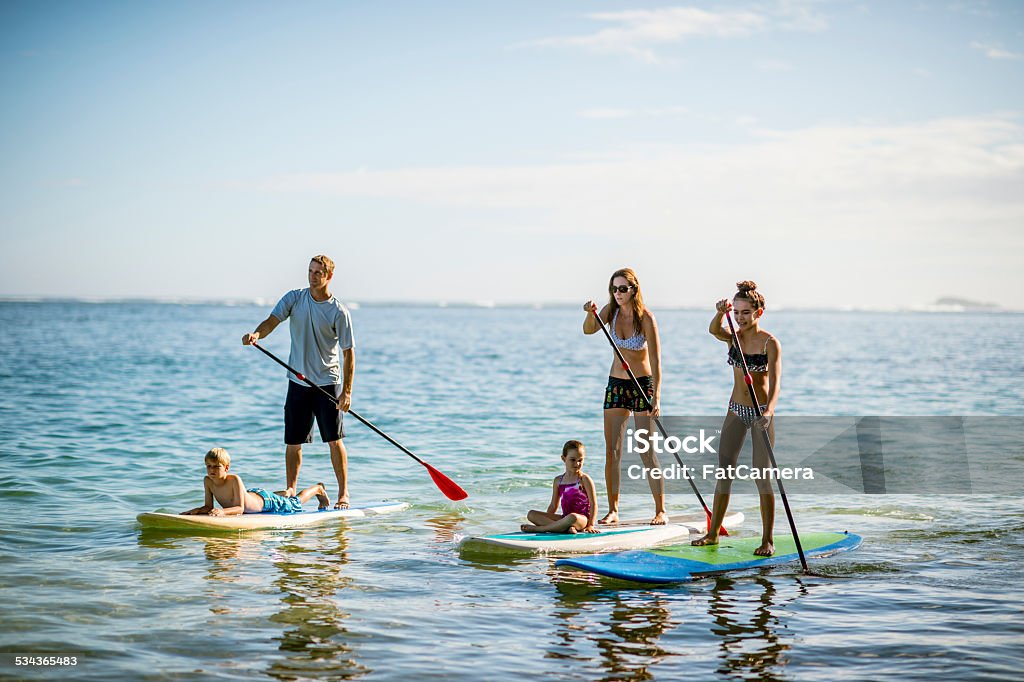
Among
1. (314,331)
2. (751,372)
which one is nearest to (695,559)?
(751,372)

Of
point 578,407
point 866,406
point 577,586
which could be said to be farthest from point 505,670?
point 866,406

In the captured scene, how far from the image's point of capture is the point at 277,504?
8859 millimetres

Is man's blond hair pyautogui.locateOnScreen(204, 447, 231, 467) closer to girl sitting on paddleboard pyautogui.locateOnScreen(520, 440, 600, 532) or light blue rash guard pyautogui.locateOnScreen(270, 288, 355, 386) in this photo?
light blue rash guard pyautogui.locateOnScreen(270, 288, 355, 386)

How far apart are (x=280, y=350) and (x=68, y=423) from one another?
2802 cm

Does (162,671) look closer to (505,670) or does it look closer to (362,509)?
(505,670)

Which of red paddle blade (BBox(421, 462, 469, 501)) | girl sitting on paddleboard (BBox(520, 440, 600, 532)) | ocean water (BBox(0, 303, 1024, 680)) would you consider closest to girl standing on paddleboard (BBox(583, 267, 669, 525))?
girl sitting on paddleboard (BBox(520, 440, 600, 532))

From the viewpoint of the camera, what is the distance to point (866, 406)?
22578 mm

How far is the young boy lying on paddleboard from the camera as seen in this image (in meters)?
8.39

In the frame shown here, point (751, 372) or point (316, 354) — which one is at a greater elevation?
point (316, 354)

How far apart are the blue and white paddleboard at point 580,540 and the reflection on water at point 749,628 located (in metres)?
1.04

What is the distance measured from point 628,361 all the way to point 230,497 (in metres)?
3.62

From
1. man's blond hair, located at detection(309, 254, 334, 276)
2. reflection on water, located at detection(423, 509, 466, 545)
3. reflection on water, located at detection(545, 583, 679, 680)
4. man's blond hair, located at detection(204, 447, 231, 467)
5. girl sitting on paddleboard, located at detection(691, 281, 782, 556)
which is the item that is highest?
man's blond hair, located at detection(309, 254, 334, 276)

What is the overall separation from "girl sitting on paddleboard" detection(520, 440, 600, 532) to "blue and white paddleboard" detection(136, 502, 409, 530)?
78.4 inches

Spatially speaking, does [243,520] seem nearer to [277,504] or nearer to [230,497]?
[230,497]
